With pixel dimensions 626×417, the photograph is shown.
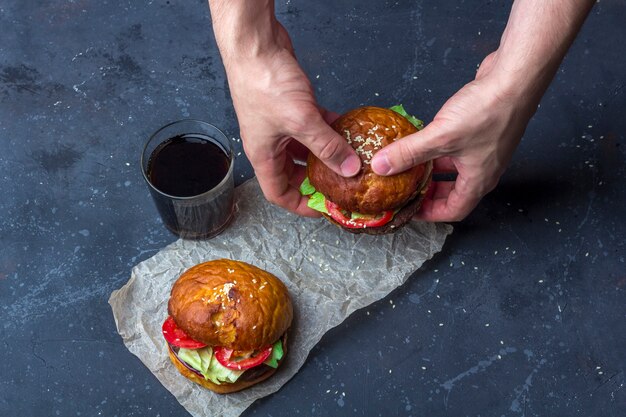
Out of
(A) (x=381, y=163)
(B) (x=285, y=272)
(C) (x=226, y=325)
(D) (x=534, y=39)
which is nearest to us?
(D) (x=534, y=39)

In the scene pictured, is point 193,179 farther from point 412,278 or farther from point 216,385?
point 412,278

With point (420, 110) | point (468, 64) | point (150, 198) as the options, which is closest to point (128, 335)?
point (150, 198)

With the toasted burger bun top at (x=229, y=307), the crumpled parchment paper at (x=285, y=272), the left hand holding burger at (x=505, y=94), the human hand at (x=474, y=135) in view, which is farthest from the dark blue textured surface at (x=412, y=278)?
the left hand holding burger at (x=505, y=94)

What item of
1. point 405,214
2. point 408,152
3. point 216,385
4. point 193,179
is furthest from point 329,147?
point 216,385

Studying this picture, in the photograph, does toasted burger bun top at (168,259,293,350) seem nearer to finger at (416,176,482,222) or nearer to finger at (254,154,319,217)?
finger at (254,154,319,217)

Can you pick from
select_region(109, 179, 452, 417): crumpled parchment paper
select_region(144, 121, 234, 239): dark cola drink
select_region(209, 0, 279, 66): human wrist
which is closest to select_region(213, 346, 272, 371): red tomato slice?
select_region(109, 179, 452, 417): crumpled parchment paper

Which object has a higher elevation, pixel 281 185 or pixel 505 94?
pixel 505 94

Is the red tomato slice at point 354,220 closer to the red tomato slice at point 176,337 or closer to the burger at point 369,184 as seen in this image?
the burger at point 369,184

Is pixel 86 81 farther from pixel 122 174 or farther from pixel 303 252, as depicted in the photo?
pixel 303 252
